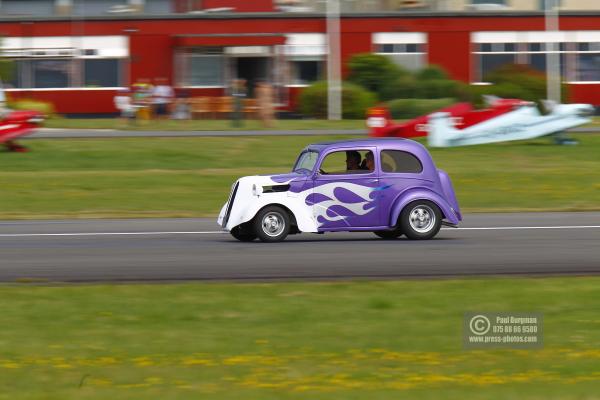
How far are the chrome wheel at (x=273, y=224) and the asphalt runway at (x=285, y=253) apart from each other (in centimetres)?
21

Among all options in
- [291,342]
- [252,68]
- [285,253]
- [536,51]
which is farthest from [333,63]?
[291,342]

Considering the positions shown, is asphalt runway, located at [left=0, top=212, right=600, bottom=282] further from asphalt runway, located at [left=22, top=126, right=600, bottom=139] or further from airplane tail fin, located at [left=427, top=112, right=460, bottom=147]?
asphalt runway, located at [left=22, top=126, right=600, bottom=139]

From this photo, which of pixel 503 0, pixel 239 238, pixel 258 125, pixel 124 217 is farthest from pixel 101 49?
pixel 239 238

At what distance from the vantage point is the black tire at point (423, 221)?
15359mm

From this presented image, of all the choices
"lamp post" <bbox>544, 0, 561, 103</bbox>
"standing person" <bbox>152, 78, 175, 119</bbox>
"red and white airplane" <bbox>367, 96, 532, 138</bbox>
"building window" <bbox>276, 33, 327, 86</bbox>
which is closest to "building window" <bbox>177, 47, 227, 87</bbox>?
"building window" <bbox>276, 33, 327, 86</bbox>

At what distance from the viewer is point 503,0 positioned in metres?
53.8

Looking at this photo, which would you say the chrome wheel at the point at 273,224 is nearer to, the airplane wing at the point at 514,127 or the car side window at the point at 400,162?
the car side window at the point at 400,162

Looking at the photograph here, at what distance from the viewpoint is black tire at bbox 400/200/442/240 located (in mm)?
15359

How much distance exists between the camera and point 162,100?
4744 cm

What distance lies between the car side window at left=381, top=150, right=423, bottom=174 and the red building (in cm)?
3540

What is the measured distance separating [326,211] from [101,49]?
38.3 metres

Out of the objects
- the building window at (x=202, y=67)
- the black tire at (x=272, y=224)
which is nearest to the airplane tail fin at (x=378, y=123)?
the black tire at (x=272, y=224)

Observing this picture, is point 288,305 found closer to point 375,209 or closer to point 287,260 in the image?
point 287,260

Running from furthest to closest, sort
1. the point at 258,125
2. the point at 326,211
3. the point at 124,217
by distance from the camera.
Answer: the point at 258,125
the point at 124,217
the point at 326,211
